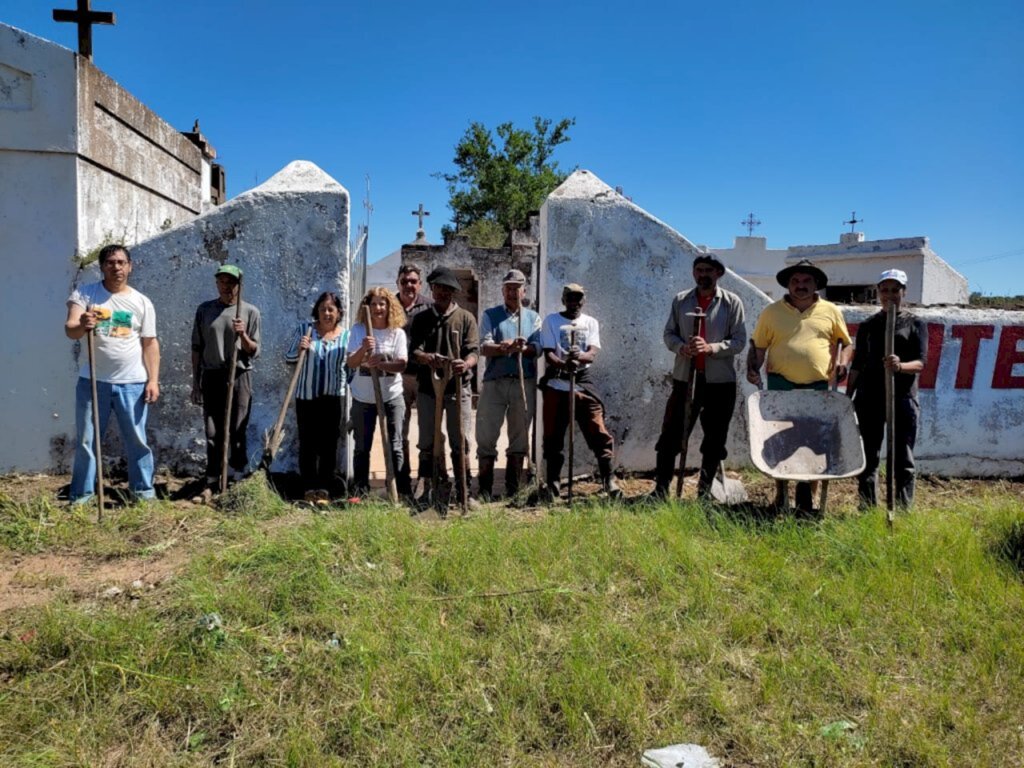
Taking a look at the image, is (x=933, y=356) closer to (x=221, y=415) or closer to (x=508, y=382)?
(x=508, y=382)

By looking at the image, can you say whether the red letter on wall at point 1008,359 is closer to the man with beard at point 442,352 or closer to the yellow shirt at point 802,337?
the yellow shirt at point 802,337

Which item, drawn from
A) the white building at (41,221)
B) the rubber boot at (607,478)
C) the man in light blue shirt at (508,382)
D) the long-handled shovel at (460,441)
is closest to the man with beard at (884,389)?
the rubber boot at (607,478)

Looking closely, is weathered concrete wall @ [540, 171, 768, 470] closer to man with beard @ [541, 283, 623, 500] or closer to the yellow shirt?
man with beard @ [541, 283, 623, 500]

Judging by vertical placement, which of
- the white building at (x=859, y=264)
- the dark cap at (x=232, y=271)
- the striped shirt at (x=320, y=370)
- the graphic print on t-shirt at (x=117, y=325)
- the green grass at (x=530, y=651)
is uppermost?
the white building at (x=859, y=264)

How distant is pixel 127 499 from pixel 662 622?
3.72 m

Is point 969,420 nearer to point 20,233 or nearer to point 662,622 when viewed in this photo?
point 662,622

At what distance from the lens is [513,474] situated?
5316mm

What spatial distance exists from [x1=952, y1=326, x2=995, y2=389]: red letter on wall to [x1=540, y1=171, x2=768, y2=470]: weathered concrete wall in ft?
6.67

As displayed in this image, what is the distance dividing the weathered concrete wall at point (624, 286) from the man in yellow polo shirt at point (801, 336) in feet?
3.64

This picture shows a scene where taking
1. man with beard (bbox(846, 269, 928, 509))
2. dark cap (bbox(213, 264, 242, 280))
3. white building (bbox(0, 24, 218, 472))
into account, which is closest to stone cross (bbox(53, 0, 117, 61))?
white building (bbox(0, 24, 218, 472))

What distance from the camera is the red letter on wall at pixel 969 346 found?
6.45 m

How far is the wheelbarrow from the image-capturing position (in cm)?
456

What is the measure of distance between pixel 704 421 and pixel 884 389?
1.20m

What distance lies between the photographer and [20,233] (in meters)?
5.27
